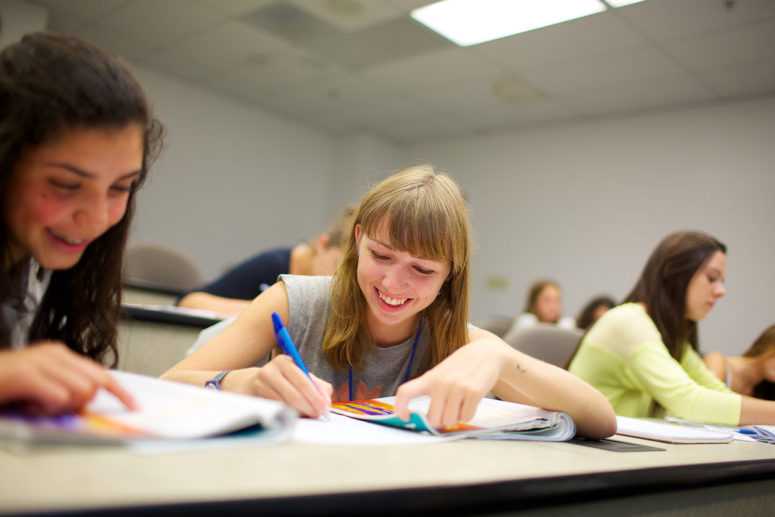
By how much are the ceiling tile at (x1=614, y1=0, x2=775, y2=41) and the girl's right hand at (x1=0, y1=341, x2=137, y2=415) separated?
10.5 ft

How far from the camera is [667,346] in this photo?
1.73 meters

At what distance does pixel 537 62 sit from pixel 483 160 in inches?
63.7

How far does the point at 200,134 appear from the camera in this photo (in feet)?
16.9

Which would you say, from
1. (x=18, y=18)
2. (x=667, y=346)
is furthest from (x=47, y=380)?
(x=18, y=18)

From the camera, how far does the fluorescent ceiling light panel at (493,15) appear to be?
124 inches

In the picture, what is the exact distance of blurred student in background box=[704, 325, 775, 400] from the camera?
180 centimetres

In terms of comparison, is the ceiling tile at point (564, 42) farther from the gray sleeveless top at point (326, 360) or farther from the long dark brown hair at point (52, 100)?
the long dark brown hair at point (52, 100)

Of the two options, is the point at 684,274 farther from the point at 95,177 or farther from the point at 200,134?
the point at 200,134

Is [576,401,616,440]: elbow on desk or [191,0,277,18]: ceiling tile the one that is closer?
[576,401,616,440]: elbow on desk

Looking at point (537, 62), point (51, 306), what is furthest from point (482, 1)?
point (51, 306)

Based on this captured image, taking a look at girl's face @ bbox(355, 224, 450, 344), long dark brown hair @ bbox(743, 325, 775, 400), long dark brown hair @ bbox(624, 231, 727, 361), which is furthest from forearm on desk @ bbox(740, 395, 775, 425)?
girl's face @ bbox(355, 224, 450, 344)

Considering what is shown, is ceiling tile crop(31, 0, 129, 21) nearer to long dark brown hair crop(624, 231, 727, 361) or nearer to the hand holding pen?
long dark brown hair crop(624, 231, 727, 361)

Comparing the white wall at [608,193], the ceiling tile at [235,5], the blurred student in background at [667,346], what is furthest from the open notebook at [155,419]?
the ceiling tile at [235,5]

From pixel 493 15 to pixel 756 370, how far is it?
91.6 inches
